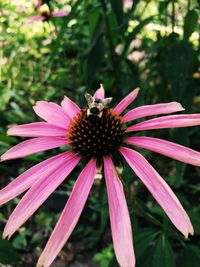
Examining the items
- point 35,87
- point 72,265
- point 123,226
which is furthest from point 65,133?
point 35,87

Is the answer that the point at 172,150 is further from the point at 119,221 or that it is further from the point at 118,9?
the point at 118,9

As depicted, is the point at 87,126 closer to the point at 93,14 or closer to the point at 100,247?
the point at 93,14

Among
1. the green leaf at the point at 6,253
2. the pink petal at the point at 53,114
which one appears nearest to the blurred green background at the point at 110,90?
the green leaf at the point at 6,253

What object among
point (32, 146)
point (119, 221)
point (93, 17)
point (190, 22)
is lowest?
point (119, 221)

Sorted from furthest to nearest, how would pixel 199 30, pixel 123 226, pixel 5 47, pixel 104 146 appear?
pixel 5 47 < pixel 199 30 < pixel 104 146 < pixel 123 226

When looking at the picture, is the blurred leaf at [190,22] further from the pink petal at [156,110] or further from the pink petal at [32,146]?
the pink petal at [32,146]

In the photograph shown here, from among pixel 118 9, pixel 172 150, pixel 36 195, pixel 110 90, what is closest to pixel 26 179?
pixel 36 195

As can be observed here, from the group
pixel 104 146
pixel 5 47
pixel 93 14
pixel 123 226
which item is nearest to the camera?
pixel 123 226

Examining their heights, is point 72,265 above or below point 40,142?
below
